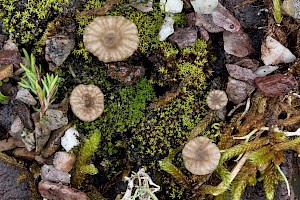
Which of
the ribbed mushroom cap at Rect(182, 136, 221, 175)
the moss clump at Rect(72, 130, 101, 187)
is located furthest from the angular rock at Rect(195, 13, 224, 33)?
the moss clump at Rect(72, 130, 101, 187)

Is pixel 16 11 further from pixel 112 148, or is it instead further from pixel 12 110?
pixel 112 148

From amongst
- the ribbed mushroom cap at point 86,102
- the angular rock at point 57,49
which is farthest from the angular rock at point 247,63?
the angular rock at point 57,49

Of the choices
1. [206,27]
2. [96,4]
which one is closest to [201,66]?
[206,27]

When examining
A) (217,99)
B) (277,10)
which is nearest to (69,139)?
(217,99)

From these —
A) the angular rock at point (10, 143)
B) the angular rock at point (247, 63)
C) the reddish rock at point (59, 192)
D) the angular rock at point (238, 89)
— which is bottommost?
the reddish rock at point (59, 192)

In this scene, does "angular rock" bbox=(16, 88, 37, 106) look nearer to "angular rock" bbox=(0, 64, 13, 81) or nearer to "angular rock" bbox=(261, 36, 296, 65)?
"angular rock" bbox=(0, 64, 13, 81)

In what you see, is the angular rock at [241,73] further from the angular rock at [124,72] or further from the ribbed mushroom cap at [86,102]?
the ribbed mushroom cap at [86,102]

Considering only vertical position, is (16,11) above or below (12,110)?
above
